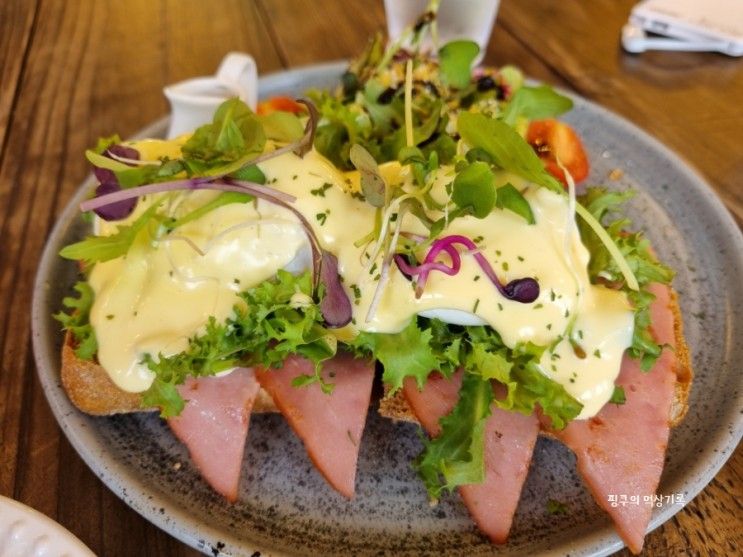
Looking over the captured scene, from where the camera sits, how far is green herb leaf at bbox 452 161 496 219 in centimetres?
131

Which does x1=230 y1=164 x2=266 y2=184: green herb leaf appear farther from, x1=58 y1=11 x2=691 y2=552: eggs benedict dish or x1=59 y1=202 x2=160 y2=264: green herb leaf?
x1=59 y1=202 x2=160 y2=264: green herb leaf

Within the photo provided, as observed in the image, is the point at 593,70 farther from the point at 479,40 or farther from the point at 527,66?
the point at 479,40

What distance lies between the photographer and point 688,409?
5.16 ft

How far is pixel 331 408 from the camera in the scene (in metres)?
1.54

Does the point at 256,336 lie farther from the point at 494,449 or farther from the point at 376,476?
the point at 494,449

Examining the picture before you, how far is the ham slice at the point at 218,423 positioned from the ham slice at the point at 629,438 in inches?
31.3

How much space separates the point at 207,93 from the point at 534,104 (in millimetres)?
1257

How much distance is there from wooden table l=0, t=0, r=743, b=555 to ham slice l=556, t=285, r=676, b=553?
160mm

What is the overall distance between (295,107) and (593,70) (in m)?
→ 1.57

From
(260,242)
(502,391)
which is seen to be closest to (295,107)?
(260,242)

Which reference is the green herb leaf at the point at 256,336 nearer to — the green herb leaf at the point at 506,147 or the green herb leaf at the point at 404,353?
the green herb leaf at the point at 404,353

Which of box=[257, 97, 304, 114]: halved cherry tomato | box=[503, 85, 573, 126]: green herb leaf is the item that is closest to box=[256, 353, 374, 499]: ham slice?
box=[503, 85, 573, 126]: green herb leaf

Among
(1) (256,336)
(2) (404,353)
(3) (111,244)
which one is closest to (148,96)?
(3) (111,244)

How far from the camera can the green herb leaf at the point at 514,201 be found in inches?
55.0
